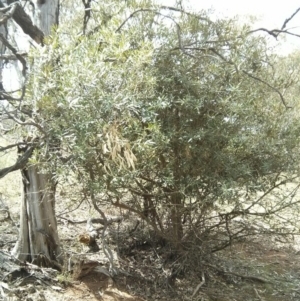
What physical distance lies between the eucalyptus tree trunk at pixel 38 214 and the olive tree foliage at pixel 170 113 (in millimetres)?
757

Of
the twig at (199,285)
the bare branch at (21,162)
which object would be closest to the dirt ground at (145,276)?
the twig at (199,285)

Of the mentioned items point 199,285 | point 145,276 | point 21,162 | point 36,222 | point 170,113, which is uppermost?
point 170,113

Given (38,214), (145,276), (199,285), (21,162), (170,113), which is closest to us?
(170,113)

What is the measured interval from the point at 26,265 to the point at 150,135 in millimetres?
2261

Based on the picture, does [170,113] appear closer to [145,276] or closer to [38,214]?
[38,214]

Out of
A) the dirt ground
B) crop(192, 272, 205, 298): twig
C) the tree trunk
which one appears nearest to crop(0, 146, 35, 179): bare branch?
the tree trunk

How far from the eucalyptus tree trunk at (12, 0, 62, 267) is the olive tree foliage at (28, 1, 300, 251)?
29.8 inches

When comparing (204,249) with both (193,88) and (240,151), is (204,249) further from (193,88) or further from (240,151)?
(193,88)

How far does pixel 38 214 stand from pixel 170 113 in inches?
75.3

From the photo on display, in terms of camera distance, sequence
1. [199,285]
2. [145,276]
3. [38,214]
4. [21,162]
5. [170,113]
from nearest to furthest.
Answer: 1. [170,113]
2. [21,162]
3. [38,214]
4. [199,285]
5. [145,276]

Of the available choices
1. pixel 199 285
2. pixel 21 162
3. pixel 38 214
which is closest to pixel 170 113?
pixel 21 162

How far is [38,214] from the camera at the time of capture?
4.57 m

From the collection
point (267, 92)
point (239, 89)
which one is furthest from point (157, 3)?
point (267, 92)

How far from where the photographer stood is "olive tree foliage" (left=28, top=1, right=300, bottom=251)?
121 inches
